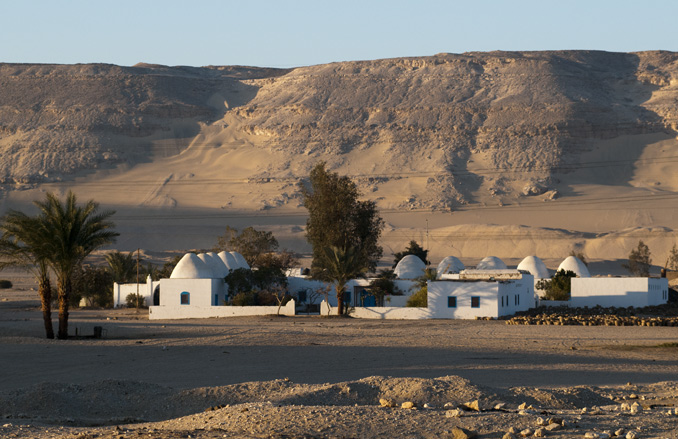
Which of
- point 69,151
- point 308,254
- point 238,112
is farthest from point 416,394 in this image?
point 238,112

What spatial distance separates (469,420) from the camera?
10078 millimetres

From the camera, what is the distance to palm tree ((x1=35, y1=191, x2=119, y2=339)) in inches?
1085

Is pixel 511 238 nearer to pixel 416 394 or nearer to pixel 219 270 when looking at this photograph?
pixel 219 270

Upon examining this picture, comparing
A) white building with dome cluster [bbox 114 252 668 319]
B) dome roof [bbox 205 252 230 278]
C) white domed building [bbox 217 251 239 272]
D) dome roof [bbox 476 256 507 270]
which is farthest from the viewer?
dome roof [bbox 476 256 507 270]

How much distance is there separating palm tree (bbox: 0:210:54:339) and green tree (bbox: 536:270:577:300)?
2888cm

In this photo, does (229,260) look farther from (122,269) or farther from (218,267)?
(122,269)

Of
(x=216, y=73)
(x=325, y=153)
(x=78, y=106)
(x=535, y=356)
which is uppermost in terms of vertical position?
(x=216, y=73)

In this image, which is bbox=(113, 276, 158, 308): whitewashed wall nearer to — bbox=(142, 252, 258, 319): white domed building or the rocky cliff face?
bbox=(142, 252, 258, 319): white domed building

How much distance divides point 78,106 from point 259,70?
140 feet

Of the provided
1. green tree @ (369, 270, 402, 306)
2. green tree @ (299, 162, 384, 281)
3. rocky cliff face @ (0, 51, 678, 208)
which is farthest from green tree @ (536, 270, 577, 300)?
rocky cliff face @ (0, 51, 678, 208)

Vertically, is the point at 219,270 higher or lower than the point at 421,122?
lower

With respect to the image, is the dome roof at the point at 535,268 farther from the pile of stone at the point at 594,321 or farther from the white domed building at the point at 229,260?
the white domed building at the point at 229,260

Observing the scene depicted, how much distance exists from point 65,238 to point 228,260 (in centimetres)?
2022

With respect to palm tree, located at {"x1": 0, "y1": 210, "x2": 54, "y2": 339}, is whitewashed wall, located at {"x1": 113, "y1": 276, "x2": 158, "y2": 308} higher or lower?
lower
